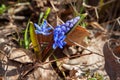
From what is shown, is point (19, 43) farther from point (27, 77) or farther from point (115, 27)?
point (115, 27)

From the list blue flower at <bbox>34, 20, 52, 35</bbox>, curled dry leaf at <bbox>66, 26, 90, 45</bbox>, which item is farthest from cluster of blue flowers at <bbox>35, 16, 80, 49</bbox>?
curled dry leaf at <bbox>66, 26, 90, 45</bbox>

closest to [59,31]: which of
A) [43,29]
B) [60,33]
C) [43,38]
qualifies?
[60,33]

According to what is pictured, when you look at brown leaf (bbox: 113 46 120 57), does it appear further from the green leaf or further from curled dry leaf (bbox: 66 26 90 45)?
the green leaf

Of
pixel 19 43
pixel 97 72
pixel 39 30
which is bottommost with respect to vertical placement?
pixel 97 72

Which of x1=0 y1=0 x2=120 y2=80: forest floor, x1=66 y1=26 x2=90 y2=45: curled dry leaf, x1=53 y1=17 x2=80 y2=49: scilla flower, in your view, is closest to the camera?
x1=53 y1=17 x2=80 y2=49: scilla flower

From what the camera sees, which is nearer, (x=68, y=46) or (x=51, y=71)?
(x=51, y=71)

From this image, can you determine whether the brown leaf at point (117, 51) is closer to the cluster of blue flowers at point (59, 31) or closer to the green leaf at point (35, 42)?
the cluster of blue flowers at point (59, 31)

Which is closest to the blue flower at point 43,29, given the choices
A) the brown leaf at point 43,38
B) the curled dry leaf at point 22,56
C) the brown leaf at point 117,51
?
the brown leaf at point 43,38

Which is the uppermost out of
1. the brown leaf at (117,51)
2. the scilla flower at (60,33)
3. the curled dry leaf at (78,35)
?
the scilla flower at (60,33)

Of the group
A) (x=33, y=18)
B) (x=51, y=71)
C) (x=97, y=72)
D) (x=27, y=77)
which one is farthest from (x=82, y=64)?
(x=33, y=18)
